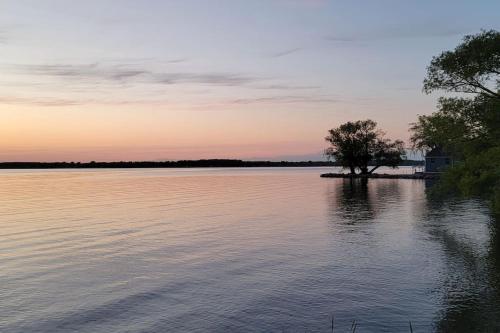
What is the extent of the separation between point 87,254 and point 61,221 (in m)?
16.5

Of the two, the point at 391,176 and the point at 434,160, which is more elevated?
the point at 434,160

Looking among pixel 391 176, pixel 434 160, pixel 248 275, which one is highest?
pixel 434 160

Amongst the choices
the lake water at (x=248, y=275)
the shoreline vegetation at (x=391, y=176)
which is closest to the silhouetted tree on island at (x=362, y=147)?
the shoreline vegetation at (x=391, y=176)

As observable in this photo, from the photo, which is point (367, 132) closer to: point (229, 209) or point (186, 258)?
point (229, 209)

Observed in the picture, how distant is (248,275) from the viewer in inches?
843

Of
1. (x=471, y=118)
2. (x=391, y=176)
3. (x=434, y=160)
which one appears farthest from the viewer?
(x=391, y=176)

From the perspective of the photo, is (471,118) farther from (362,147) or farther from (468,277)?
(362,147)

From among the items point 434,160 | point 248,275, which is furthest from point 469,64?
point 434,160

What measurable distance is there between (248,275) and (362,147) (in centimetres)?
11983

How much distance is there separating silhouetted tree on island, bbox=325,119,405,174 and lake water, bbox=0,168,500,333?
96550 millimetres

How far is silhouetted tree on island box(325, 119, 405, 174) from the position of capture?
136625 millimetres

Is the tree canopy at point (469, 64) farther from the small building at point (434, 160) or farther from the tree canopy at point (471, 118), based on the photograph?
the small building at point (434, 160)

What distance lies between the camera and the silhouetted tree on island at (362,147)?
13662cm

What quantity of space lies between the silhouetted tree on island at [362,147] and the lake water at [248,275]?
96.6 meters
